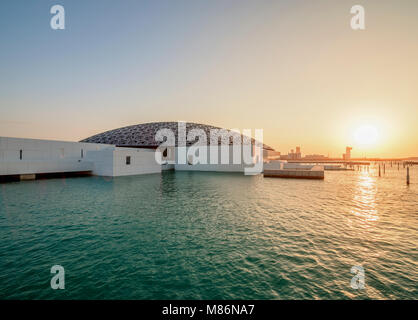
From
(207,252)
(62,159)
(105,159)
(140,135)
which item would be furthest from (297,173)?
(140,135)

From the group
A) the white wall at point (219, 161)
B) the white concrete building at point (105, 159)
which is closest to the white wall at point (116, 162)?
the white concrete building at point (105, 159)

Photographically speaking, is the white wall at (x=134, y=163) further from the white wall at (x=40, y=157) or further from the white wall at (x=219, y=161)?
the white wall at (x=219, y=161)

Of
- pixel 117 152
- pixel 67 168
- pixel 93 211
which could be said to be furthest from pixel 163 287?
pixel 67 168

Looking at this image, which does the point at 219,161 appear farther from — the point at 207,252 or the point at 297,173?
the point at 207,252

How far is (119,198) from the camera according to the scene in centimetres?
1224

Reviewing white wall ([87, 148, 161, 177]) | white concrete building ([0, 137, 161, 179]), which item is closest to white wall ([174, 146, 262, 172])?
white concrete building ([0, 137, 161, 179])

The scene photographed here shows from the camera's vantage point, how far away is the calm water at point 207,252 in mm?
3824

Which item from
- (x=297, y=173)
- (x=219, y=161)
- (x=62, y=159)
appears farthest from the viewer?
(x=219, y=161)

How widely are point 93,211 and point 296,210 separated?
9963 mm

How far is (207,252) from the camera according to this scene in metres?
5.33

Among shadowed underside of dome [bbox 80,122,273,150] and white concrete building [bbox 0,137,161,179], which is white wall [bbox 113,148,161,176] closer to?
white concrete building [bbox 0,137,161,179]

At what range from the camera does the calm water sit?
382cm

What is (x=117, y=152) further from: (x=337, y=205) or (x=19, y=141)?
(x=337, y=205)

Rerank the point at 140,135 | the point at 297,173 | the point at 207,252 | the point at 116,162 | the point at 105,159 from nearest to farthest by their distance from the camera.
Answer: the point at 207,252, the point at 297,173, the point at 116,162, the point at 105,159, the point at 140,135
